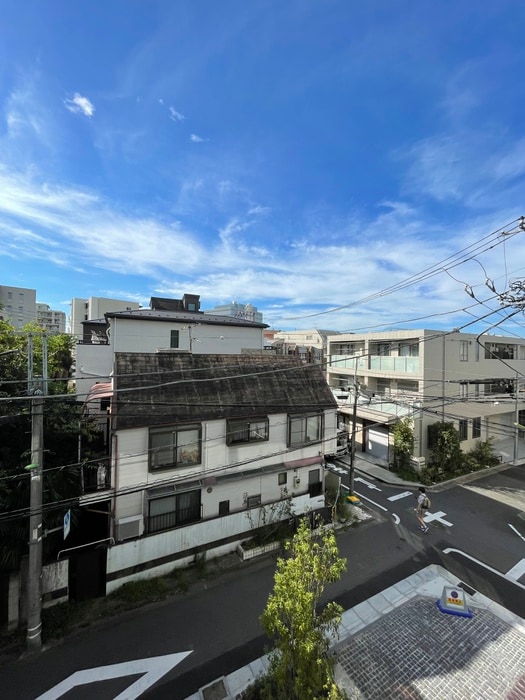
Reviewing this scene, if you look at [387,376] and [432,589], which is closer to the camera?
[432,589]

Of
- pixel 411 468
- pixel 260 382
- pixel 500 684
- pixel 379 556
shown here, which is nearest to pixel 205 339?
pixel 260 382

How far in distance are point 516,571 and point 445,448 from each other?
7463mm

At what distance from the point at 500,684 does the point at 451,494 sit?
9.71 m

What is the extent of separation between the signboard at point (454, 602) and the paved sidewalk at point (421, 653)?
0.15 metres

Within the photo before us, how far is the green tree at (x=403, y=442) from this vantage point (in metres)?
16.5

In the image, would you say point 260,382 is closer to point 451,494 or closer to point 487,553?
point 487,553

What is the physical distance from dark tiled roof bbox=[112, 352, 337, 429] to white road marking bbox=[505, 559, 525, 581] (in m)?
7.23

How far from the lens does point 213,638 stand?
715 centimetres

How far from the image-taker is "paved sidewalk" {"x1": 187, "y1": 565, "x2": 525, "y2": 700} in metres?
5.94

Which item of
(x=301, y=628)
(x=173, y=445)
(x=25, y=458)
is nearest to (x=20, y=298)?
(x=25, y=458)

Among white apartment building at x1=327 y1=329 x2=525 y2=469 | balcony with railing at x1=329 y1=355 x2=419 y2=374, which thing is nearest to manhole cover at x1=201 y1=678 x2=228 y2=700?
white apartment building at x1=327 y1=329 x2=525 y2=469

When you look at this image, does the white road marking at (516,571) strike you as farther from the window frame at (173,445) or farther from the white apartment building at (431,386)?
the window frame at (173,445)

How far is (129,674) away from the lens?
6328 mm

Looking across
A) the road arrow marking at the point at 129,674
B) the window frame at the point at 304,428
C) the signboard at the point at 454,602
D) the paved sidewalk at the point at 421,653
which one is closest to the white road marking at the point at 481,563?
the paved sidewalk at the point at 421,653
